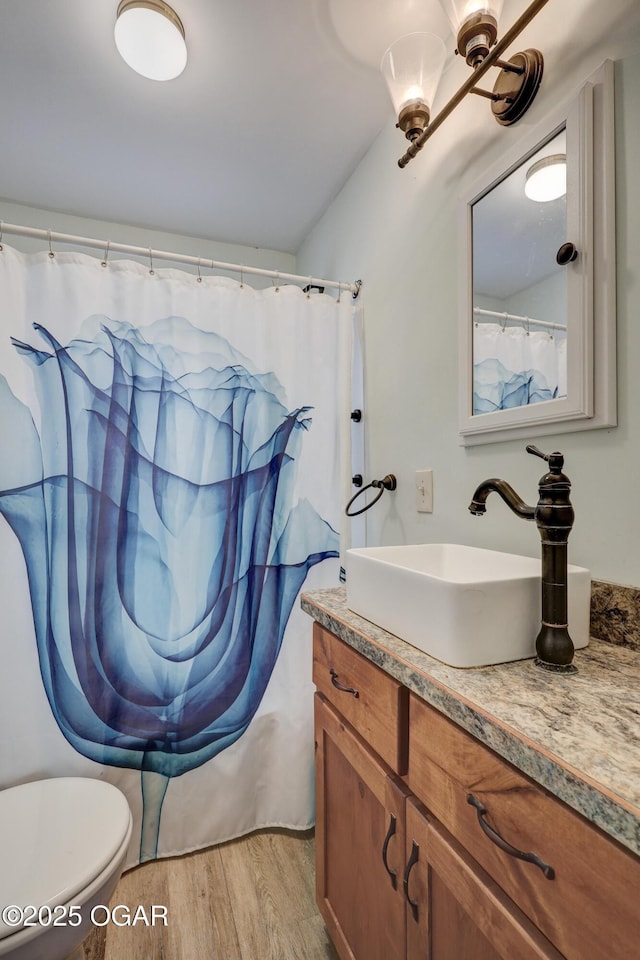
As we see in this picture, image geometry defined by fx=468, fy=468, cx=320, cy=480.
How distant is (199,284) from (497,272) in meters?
0.98

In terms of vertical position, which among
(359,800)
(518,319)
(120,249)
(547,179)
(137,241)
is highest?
(137,241)

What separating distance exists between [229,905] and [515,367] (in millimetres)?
1706

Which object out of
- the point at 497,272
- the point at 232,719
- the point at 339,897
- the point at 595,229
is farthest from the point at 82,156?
the point at 339,897

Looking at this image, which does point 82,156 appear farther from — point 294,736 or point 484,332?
point 294,736

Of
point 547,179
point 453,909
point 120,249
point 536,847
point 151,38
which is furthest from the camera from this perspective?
point 120,249

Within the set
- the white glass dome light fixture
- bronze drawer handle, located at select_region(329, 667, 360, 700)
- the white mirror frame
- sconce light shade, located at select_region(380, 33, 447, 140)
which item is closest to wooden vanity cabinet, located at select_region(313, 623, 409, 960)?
bronze drawer handle, located at select_region(329, 667, 360, 700)

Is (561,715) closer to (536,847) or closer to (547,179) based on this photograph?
(536,847)

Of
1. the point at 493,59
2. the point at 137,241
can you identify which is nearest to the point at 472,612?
the point at 493,59

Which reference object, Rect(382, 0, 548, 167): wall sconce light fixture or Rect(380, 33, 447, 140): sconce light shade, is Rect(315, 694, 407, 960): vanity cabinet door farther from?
Rect(380, 33, 447, 140): sconce light shade

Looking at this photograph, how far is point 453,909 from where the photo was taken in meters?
0.68

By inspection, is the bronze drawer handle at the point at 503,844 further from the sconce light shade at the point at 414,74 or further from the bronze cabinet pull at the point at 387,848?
the sconce light shade at the point at 414,74

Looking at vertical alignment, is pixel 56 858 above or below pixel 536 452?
below

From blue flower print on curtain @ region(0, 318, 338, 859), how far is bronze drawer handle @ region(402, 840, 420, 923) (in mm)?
→ 938

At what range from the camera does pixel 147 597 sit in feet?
5.02
